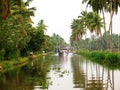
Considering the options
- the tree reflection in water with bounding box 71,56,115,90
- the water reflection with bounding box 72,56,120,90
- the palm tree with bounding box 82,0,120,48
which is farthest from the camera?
the palm tree with bounding box 82,0,120,48

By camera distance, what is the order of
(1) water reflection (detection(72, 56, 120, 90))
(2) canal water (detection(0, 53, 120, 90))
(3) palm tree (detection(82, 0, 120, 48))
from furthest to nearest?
(3) palm tree (detection(82, 0, 120, 48)) < (2) canal water (detection(0, 53, 120, 90)) < (1) water reflection (detection(72, 56, 120, 90))

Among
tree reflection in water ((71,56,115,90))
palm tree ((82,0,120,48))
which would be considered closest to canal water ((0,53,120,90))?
tree reflection in water ((71,56,115,90))

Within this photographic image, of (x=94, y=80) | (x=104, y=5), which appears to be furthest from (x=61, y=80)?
(x=104, y=5)

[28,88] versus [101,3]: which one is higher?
[101,3]

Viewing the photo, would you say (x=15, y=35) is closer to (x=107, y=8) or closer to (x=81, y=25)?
(x=107, y=8)

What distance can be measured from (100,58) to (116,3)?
9079 mm

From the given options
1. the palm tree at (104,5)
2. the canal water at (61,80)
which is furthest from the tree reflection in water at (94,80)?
the palm tree at (104,5)

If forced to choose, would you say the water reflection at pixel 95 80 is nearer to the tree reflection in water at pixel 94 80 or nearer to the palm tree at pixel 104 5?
the tree reflection in water at pixel 94 80

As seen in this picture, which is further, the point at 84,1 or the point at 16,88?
the point at 84,1

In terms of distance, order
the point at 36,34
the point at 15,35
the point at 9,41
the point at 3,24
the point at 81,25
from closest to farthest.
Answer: the point at 3,24 → the point at 9,41 → the point at 15,35 → the point at 36,34 → the point at 81,25

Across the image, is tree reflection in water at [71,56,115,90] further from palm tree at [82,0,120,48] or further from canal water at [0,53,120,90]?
palm tree at [82,0,120,48]

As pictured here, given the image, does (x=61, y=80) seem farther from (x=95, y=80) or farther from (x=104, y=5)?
(x=104, y=5)

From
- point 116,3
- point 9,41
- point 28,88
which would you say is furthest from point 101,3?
point 28,88

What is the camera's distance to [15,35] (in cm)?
4116
